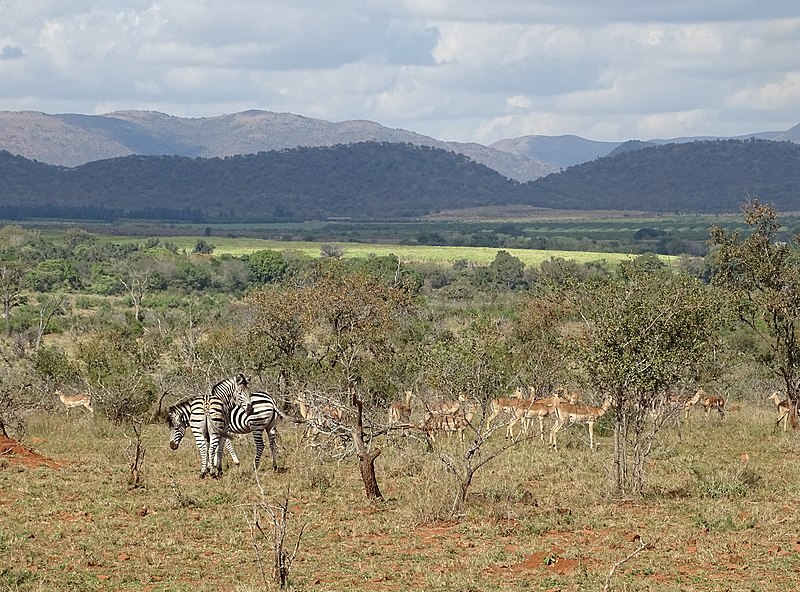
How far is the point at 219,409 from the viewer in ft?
70.4

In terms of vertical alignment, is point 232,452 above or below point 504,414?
below

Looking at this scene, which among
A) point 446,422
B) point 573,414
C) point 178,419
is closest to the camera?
point 178,419

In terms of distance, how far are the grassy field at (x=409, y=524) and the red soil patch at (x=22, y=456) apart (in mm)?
75

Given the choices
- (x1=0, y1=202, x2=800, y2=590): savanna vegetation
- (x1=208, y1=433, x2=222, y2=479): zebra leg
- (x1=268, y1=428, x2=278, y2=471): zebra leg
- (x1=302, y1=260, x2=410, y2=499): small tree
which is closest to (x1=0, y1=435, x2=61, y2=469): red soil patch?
(x1=0, y1=202, x2=800, y2=590): savanna vegetation

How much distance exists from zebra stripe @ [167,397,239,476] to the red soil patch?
2.52 m

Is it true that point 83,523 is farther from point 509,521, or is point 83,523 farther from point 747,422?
point 747,422

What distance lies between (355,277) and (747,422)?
492 inches

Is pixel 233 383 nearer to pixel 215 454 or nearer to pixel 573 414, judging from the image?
pixel 215 454

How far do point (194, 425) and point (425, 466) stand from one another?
15.0ft

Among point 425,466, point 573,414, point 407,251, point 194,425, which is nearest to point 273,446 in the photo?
point 194,425

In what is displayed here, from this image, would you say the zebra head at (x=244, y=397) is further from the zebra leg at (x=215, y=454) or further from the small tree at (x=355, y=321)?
the small tree at (x=355, y=321)

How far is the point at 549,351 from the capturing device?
107ft

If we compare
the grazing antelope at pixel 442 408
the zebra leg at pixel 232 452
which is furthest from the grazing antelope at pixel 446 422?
the zebra leg at pixel 232 452

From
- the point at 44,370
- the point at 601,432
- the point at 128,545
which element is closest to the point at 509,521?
the point at 128,545
